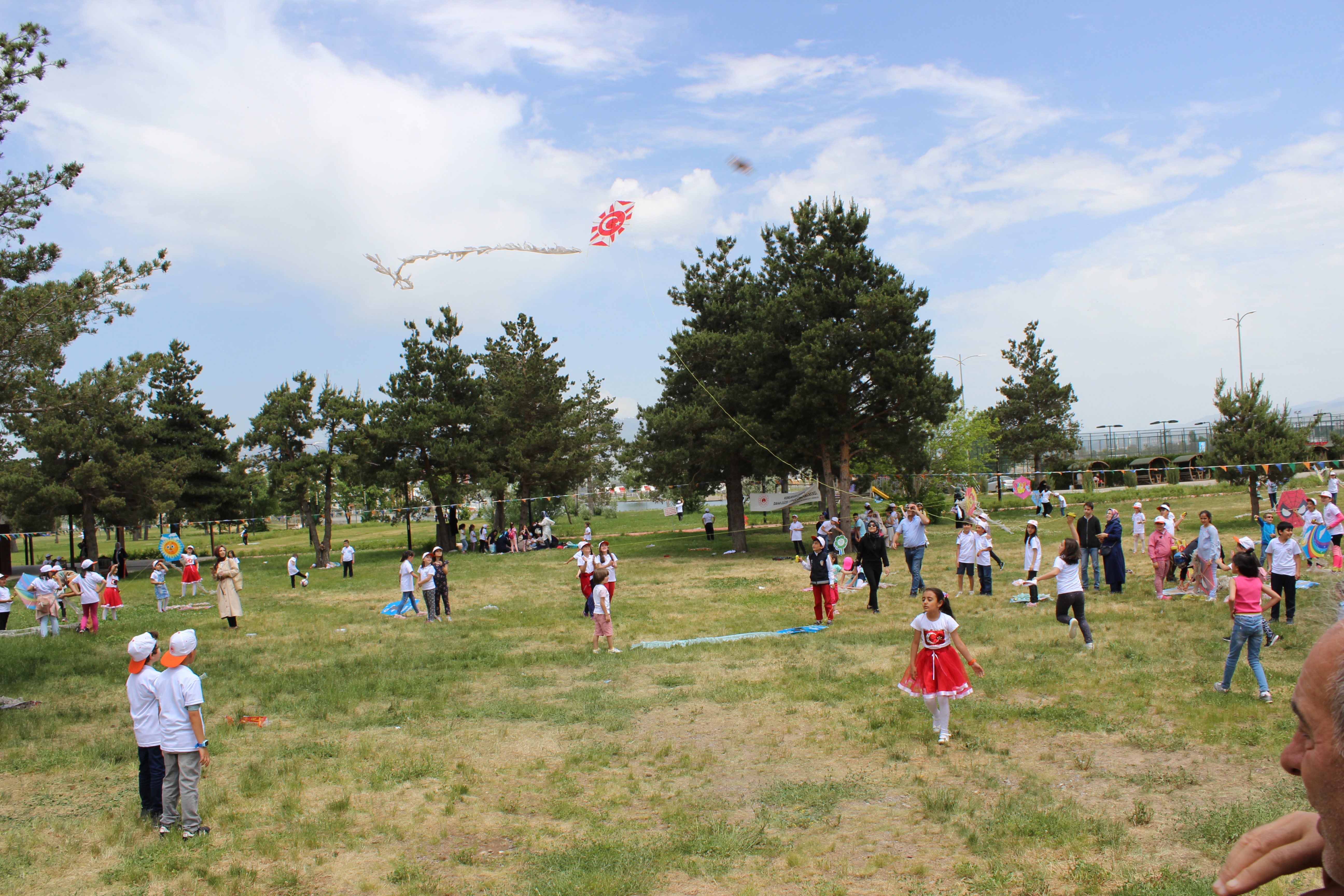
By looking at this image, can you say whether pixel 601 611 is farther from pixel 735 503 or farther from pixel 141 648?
pixel 735 503

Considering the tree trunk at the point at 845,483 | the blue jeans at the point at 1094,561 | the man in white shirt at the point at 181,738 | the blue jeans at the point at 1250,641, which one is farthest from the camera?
the tree trunk at the point at 845,483

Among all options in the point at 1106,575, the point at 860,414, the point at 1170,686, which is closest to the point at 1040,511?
the point at 860,414

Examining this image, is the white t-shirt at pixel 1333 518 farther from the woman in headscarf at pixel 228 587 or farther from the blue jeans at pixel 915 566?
the woman in headscarf at pixel 228 587

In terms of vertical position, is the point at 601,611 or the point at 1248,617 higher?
the point at 1248,617

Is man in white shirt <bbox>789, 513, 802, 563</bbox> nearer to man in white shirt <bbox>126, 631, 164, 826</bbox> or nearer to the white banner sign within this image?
the white banner sign

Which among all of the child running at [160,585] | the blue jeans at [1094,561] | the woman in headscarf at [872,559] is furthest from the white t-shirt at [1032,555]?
the child running at [160,585]

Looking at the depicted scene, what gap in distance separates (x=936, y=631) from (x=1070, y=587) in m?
4.27

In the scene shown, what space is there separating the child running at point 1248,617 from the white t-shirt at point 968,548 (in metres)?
8.23

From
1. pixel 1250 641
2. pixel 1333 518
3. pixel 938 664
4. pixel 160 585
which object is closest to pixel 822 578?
pixel 938 664

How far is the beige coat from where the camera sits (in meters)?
17.3

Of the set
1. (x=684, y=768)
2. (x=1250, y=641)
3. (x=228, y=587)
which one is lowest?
(x=684, y=768)

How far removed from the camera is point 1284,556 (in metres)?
11.8

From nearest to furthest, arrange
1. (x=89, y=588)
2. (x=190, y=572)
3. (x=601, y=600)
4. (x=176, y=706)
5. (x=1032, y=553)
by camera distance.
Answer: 1. (x=176, y=706)
2. (x=601, y=600)
3. (x=1032, y=553)
4. (x=89, y=588)
5. (x=190, y=572)

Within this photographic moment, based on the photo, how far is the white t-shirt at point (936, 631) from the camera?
27.5 ft
